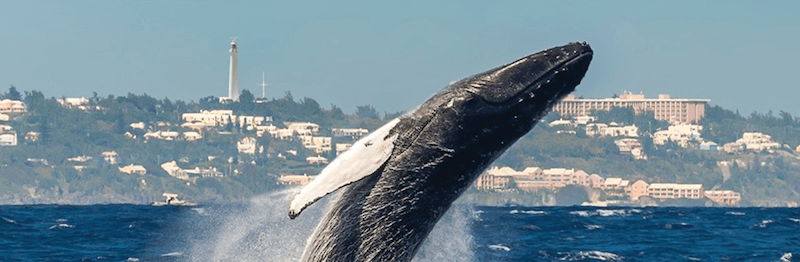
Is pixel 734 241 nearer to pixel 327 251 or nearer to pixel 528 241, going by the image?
pixel 528 241

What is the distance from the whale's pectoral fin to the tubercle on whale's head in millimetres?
622

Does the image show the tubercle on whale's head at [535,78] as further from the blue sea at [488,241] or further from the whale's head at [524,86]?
the blue sea at [488,241]

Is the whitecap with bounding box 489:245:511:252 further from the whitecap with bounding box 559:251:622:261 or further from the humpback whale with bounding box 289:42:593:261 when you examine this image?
the humpback whale with bounding box 289:42:593:261

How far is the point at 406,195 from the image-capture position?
8195 mm

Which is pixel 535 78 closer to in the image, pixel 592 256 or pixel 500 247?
pixel 592 256

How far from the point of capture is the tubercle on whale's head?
26.8 feet

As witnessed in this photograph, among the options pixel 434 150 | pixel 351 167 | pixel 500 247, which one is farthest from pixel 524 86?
pixel 500 247

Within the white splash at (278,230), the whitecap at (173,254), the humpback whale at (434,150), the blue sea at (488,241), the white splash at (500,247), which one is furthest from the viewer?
the white splash at (500,247)

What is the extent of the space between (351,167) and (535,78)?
1.36 meters

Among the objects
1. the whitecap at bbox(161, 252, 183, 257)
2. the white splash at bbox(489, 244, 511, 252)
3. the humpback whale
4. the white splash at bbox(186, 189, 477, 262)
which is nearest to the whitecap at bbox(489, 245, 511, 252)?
the white splash at bbox(489, 244, 511, 252)

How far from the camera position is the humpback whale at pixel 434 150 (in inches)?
320

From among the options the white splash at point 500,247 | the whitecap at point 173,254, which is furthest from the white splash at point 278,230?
the white splash at point 500,247

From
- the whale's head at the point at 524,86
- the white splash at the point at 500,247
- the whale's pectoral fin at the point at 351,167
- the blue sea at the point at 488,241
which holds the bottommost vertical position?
the blue sea at the point at 488,241

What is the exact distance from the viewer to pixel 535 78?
8211 millimetres
